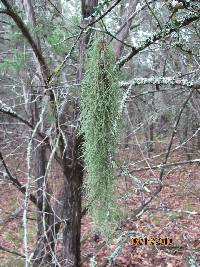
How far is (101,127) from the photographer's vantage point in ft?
6.82

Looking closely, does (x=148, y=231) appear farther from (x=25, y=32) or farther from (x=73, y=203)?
(x=25, y=32)

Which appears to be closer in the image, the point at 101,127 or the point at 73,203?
the point at 101,127

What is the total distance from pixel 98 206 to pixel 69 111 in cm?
181

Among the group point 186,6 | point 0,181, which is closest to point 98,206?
point 186,6

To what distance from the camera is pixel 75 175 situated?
3529 mm

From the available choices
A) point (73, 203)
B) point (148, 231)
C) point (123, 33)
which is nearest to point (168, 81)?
point (123, 33)

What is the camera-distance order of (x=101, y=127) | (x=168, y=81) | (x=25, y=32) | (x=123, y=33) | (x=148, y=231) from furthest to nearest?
(x=148, y=231) → (x=123, y=33) → (x=25, y=32) → (x=168, y=81) → (x=101, y=127)

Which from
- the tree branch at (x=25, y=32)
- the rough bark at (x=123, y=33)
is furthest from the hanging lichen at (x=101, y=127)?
the rough bark at (x=123, y=33)

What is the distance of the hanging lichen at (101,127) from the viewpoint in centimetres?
193

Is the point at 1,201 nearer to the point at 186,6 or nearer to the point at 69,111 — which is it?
the point at 69,111

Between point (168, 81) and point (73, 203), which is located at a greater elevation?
point (168, 81)
